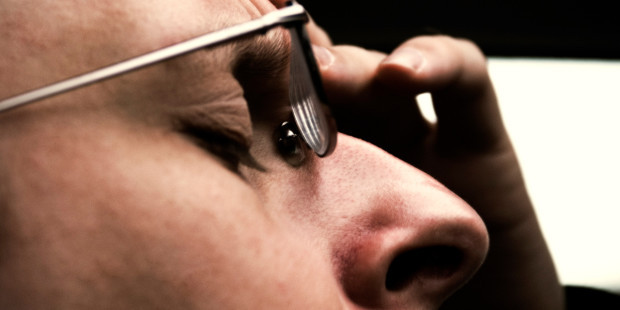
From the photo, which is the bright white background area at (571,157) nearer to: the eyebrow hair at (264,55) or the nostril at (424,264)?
the nostril at (424,264)

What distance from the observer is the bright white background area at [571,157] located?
145 cm

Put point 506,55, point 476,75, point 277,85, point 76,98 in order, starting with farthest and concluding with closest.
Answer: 1. point 506,55
2. point 476,75
3. point 277,85
4. point 76,98

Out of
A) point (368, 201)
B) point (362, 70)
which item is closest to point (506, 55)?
point (362, 70)

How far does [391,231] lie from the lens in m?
0.53

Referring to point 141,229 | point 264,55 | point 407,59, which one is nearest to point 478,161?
point 407,59

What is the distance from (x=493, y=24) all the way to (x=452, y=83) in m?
0.89

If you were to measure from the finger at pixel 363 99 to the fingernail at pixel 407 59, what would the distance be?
0.03 meters

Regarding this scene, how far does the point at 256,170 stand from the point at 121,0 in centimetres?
16

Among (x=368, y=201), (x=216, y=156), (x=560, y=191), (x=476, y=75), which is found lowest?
(x=560, y=191)

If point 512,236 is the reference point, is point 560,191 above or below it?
below

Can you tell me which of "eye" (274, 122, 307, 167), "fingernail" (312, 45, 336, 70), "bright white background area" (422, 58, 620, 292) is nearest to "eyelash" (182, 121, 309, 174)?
"eye" (274, 122, 307, 167)

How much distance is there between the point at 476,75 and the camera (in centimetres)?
95

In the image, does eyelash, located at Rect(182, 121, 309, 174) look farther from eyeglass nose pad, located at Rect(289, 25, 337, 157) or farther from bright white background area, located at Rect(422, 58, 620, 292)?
bright white background area, located at Rect(422, 58, 620, 292)

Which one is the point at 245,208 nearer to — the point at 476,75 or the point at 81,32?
the point at 81,32
